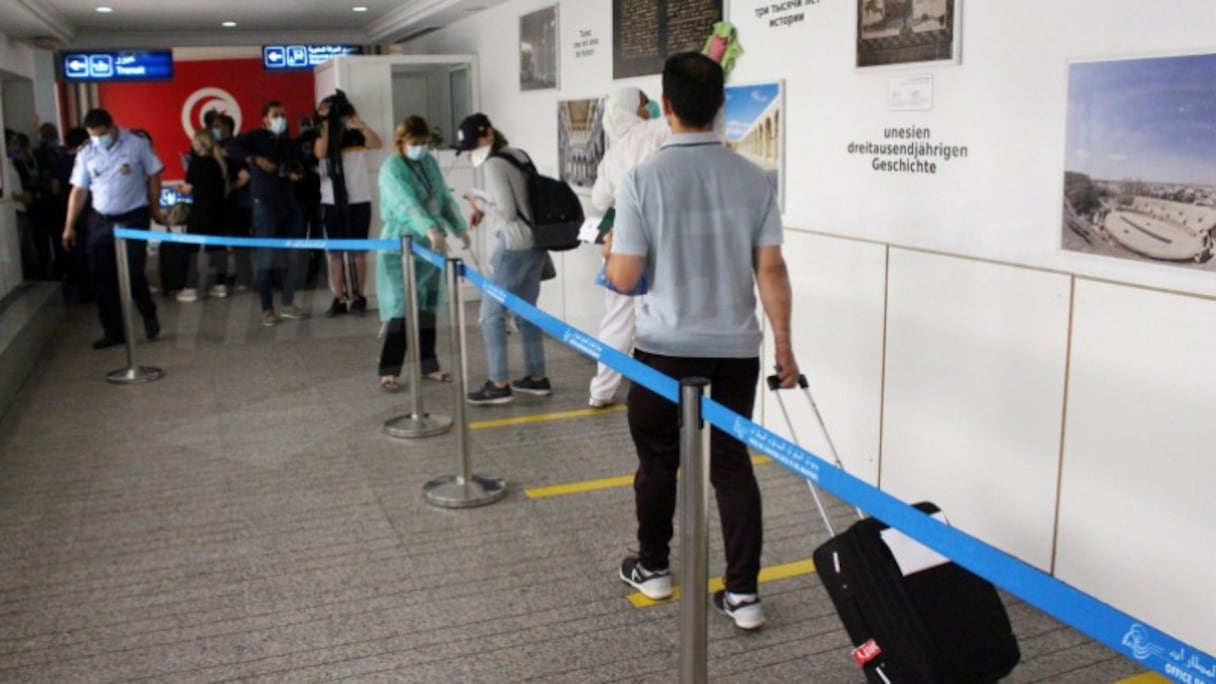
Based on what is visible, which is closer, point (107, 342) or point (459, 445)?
point (459, 445)

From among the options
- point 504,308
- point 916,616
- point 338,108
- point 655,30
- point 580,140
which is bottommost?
point 916,616

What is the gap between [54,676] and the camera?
11.1ft

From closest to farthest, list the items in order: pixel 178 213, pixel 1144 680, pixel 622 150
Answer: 1. pixel 1144 680
2. pixel 622 150
3. pixel 178 213

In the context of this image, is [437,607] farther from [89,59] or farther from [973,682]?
[89,59]

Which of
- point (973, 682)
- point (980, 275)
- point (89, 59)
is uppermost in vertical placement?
point (89, 59)

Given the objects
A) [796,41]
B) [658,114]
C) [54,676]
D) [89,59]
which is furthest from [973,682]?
[89,59]

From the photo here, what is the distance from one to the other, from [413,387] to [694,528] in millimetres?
3564

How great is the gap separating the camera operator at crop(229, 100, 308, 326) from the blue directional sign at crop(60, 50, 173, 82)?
5286mm

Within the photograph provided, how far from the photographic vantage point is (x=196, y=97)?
15.3 m

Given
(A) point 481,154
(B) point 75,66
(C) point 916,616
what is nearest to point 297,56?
(B) point 75,66

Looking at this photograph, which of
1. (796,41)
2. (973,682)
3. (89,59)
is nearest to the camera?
(973,682)

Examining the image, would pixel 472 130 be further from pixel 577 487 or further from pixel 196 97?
pixel 196 97

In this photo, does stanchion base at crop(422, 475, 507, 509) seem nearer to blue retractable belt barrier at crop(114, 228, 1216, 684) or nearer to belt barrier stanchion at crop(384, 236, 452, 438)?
belt barrier stanchion at crop(384, 236, 452, 438)

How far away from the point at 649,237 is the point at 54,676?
2236 millimetres
